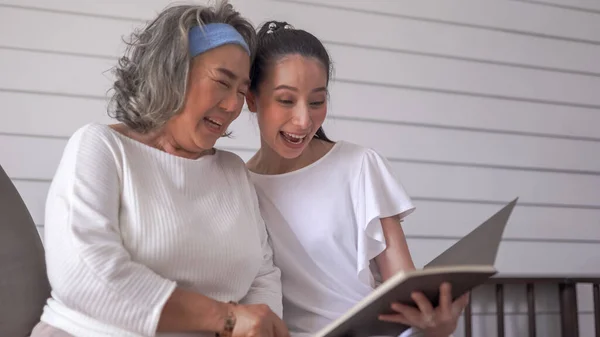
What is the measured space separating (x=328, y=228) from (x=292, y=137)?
0.78 ft

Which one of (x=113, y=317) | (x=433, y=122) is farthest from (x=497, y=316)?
(x=113, y=317)

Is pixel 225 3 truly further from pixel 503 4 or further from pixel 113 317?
pixel 503 4

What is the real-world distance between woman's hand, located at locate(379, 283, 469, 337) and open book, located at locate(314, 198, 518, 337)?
0.5 inches

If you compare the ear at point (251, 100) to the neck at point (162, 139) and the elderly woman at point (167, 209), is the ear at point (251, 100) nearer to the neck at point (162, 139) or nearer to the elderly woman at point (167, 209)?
the elderly woman at point (167, 209)

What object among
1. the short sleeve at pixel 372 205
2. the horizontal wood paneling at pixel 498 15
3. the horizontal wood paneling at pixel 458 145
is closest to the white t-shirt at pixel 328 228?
the short sleeve at pixel 372 205

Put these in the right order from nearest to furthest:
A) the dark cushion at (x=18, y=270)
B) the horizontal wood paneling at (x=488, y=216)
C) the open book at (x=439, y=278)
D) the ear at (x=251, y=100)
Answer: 1. the open book at (x=439, y=278)
2. the dark cushion at (x=18, y=270)
3. the ear at (x=251, y=100)
4. the horizontal wood paneling at (x=488, y=216)

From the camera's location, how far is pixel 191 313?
1.19m

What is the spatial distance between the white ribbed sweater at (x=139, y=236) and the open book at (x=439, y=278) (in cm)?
28

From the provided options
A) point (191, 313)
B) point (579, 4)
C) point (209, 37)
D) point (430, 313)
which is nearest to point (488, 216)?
point (579, 4)

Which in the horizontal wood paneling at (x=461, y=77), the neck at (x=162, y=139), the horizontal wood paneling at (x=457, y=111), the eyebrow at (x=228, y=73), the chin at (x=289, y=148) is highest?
the horizontal wood paneling at (x=461, y=77)

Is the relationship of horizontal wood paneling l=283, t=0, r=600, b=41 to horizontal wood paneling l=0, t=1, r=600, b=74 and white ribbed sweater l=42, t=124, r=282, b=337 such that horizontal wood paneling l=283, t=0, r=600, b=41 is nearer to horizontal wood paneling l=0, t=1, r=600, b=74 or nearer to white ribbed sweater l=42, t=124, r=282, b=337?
horizontal wood paneling l=0, t=1, r=600, b=74

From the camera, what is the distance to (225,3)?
1.51 meters

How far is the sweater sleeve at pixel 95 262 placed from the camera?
1134 millimetres

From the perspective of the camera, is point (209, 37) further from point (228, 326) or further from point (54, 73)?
point (54, 73)
